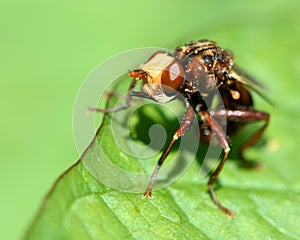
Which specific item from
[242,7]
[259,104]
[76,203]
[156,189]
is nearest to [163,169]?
[156,189]

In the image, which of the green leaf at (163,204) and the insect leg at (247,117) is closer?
the green leaf at (163,204)

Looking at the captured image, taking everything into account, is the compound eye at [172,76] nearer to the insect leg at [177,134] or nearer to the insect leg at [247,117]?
the insect leg at [177,134]

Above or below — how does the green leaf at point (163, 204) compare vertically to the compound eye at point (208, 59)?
below

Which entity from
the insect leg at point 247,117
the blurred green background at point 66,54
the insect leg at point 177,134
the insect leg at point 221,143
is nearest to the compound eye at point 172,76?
the insect leg at point 177,134

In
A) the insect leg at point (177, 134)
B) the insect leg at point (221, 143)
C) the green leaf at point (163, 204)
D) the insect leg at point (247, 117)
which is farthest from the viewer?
the insect leg at point (247, 117)

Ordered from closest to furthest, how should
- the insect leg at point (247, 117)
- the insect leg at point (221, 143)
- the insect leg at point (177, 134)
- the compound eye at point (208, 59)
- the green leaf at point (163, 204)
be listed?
the green leaf at point (163, 204)
the insect leg at point (177, 134)
the insect leg at point (221, 143)
the compound eye at point (208, 59)
the insect leg at point (247, 117)

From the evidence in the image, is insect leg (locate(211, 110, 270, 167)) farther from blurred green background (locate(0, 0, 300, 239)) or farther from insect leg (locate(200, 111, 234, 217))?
blurred green background (locate(0, 0, 300, 239))
